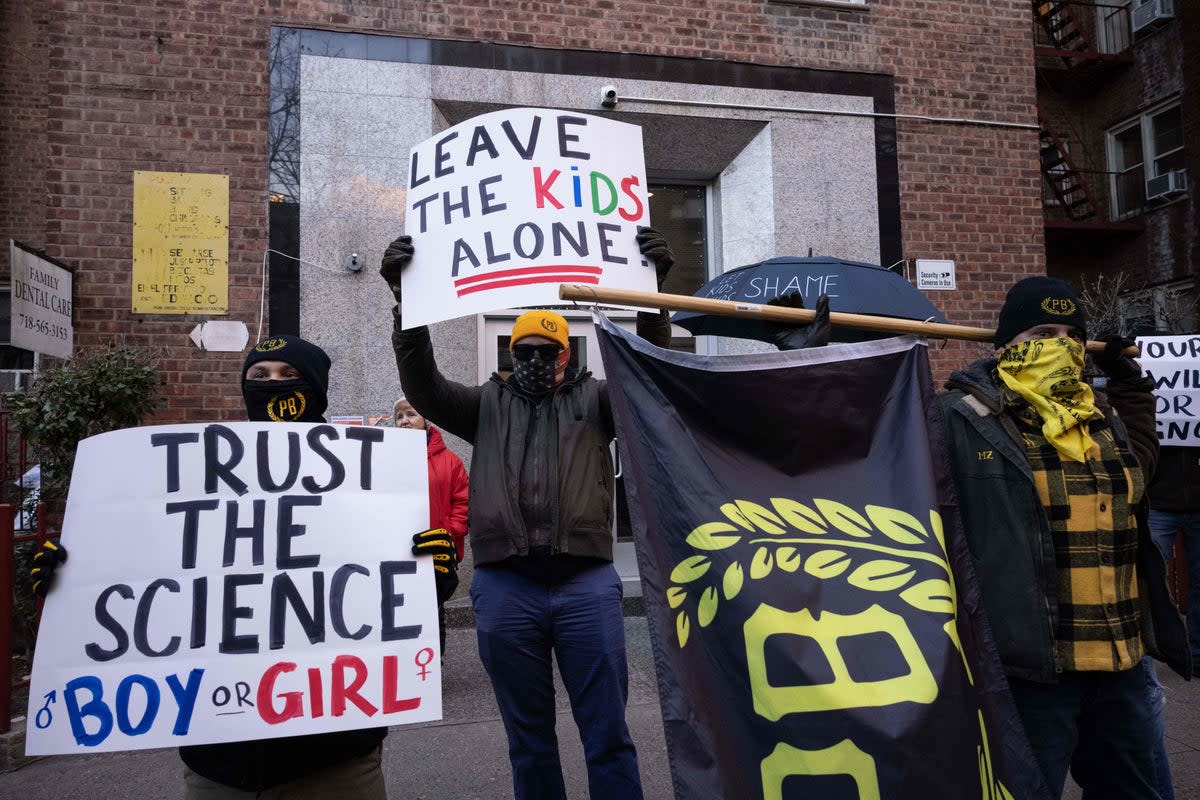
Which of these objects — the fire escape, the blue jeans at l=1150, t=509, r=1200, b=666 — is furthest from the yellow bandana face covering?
the fire escape

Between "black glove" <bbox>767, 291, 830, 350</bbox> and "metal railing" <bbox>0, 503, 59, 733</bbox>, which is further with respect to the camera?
"metal railing" <bbox>0, 503, 59, 733</bbox>

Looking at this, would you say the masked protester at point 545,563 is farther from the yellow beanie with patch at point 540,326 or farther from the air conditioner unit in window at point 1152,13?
the air conditioner unit in window at point 1152,13

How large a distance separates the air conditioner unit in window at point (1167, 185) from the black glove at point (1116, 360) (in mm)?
14268

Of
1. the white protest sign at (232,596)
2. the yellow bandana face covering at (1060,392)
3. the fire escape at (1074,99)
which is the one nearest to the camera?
the white protest sign at (232,596)

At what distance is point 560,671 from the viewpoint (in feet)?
9.33

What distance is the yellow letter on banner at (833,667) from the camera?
189 cm

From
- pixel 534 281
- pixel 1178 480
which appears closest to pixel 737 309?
pixel 534 281

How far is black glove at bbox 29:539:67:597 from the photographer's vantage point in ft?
6.48

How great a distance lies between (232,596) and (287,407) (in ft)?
1.75

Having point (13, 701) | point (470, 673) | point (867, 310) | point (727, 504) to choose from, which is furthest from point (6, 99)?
point (727, 504)

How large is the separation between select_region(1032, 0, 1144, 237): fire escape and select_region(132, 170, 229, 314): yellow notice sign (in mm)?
13910

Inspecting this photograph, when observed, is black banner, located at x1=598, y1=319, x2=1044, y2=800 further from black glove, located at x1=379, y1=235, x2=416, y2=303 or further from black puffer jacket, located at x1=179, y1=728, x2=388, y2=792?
black glove, located at x1=379, y1=235, x2=416, y2=303

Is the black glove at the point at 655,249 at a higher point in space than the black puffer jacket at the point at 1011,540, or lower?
higher

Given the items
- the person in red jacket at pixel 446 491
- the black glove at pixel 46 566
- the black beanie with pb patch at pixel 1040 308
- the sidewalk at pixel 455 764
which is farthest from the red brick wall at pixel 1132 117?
the black glove at pixel 46 566
